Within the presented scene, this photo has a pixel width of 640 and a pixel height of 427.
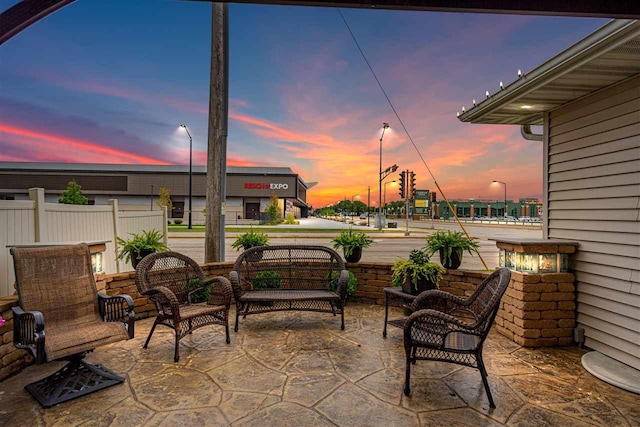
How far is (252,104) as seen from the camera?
36.8 ft

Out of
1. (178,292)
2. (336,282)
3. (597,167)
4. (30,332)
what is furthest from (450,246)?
(30,332)

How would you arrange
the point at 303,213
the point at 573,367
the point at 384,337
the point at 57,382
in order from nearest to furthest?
1. the point at 57,382
2. the point at 573,367
3. the point at 384,337
4. the point at 303,213

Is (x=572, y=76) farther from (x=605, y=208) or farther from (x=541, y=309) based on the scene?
(x=541, y=309)

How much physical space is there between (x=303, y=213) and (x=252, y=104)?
231ft

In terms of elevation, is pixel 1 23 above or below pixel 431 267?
above

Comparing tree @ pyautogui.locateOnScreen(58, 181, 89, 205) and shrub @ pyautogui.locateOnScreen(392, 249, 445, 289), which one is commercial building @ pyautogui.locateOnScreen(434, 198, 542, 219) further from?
shrub @ pyautogui.locateOnScreen(392, 249, 445, 289)

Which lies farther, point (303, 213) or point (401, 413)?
point (303, 213)

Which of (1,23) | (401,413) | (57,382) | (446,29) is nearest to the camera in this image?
(1,23)

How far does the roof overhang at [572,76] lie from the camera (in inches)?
98.3

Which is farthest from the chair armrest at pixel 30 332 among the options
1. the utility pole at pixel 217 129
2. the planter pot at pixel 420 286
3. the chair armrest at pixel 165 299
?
the planter pot at pixel 420 286

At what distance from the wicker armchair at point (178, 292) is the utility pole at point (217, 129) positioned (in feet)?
3.70

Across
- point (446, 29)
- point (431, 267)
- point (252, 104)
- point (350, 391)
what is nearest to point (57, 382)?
point (350, 391)

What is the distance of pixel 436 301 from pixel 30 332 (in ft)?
11.8

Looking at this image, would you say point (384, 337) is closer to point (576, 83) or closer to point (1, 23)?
point (576, 83)
